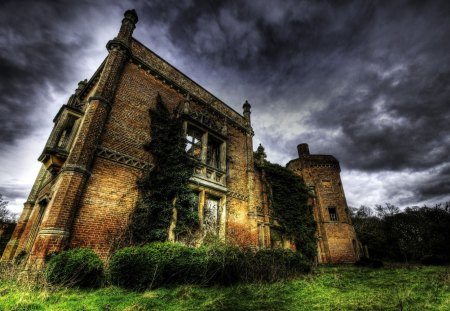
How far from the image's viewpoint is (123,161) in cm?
873

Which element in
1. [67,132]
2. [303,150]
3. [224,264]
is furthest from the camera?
[303,150]

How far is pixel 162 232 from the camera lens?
27.1 ft

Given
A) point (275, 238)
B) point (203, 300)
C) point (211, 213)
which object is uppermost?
point (211, 213)

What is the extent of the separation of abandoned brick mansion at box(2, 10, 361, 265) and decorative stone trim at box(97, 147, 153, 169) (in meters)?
0.03

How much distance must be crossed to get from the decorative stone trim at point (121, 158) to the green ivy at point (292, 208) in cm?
949

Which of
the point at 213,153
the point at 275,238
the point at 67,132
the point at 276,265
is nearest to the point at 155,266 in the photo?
the point at 276,265

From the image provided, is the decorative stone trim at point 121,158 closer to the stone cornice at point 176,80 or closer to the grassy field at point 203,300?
the grassy field at point 203,300

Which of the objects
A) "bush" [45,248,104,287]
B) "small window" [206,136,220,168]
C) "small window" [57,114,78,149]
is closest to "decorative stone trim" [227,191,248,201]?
"small window" [206,136,220,168]

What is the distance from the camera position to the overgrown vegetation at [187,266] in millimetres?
5656

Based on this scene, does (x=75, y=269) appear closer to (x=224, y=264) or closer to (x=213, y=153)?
(x=224, y=264)

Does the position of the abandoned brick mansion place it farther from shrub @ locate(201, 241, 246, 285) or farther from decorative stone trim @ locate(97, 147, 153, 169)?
shrub @ locate(201, 241, 246, 285)

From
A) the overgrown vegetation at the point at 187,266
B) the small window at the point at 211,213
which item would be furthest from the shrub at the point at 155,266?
the small window at the point at 211,213

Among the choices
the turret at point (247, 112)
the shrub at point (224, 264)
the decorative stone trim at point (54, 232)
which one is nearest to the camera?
the decorative stone trim at point (54, 232)

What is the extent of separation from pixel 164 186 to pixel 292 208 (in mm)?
10649
